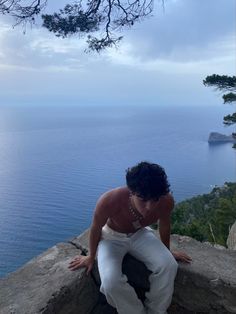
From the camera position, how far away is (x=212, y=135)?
247 feet

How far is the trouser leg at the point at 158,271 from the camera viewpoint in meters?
2.12

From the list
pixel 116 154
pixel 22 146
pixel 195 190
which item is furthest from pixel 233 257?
pixel 22 146

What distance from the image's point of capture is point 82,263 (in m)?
2.30

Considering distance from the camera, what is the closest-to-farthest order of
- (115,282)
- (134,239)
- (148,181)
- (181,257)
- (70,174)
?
(148,181) → (115,282) → (134,239) → (181,257) → (70,174)

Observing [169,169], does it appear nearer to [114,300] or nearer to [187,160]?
[187,160]

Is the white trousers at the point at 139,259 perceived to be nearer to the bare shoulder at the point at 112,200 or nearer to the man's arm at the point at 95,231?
the man's arm at the point at 95,231

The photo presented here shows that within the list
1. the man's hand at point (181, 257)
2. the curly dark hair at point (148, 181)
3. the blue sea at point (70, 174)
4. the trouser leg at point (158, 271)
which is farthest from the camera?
the blue sea at point (70, 174)

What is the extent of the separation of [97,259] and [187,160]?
174ft

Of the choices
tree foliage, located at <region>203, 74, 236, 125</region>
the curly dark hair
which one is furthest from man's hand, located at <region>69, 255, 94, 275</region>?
tree foliage, located at <region>203, 74, 236, 125</region>

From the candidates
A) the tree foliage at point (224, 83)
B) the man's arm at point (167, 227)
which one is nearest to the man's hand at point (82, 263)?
the man's arm at point (167, 227)

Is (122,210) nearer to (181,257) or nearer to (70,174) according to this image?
(181,257)

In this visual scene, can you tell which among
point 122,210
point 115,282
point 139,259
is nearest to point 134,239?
point 139,259

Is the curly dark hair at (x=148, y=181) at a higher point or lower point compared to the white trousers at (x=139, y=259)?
higher

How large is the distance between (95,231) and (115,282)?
31 cm
